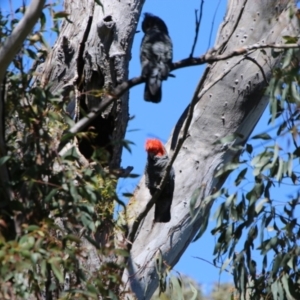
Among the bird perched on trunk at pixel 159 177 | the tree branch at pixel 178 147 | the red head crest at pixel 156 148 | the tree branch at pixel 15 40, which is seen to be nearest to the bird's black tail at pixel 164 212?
the bird perched on trunk at pixel 159 177

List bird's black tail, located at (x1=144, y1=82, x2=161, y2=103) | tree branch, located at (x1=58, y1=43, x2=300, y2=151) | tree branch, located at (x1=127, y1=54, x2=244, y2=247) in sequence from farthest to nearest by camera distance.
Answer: bird's black tail, located at (x1=144, y1=82, x2=161, y2=103), tree branch, located at (x1=127, y1=54, x2=244, y2=247), tree branch, located at (x1=58, y1=43, x2=300, y2=151)

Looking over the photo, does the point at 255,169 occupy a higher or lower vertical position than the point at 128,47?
lower

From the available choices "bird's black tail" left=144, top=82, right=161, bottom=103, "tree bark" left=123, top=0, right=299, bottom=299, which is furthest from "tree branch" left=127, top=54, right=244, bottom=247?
"tree bark" left=123, top=0, right=299, bottom=299

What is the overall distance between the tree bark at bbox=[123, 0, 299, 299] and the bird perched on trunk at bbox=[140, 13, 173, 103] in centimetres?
39

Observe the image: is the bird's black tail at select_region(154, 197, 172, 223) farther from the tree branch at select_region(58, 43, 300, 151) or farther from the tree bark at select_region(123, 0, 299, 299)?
the tree branch at select_region(58, 43, 300, 151)

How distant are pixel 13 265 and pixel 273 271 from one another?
62.3 inches

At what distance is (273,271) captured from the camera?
4238 mm

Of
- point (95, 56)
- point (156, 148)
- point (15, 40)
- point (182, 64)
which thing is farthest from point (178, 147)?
point (156, 148)

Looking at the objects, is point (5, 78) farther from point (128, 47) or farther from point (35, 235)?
point (128, 47)

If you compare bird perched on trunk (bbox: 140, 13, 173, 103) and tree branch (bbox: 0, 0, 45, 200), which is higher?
bird perched on trunk (bbox: 140, 13, 173, 103)

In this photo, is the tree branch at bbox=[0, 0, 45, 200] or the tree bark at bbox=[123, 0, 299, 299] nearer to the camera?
the tree branch at bbox=[0, 0, 45, 200]

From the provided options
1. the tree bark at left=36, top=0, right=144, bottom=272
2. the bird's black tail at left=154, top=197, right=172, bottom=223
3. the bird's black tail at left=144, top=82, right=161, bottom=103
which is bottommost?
the bird's black tail at left=154, top=197, right=172, bottom=223

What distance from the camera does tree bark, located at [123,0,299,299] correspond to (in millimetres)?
5188

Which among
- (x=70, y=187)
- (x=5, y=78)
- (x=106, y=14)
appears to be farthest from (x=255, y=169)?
(x=106, y=14)
